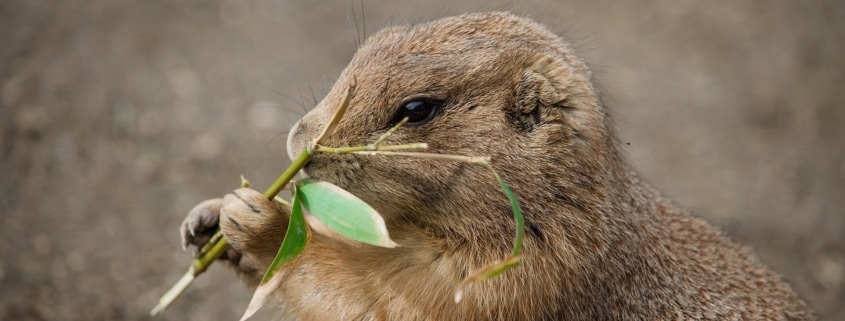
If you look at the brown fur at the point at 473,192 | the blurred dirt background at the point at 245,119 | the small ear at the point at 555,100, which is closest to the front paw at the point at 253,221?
the brown fur at the point at 473,192

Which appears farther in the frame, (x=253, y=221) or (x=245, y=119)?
(x=245, y=119)

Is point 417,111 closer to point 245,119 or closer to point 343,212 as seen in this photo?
point 343,212

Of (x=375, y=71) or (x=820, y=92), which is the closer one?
(x=375, y=71)

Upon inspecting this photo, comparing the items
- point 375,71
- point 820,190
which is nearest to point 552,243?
point 375,71

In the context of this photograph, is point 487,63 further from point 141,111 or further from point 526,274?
point 141,111

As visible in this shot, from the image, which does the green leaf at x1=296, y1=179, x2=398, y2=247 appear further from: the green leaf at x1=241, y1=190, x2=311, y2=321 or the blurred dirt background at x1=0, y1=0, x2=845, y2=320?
the blurred dirt background at x1=0, y1=0, x2=845, y2=320

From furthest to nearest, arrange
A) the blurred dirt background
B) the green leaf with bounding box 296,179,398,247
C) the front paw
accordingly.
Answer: the blurred dirt background < the front paw < the green leaf with bounding box 296,179,398,247

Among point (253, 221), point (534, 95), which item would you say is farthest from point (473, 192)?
point (253, 221)

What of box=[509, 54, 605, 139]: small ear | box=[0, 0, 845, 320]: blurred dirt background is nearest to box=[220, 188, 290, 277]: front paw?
box=[509, 54, 605, 139]: small ear
